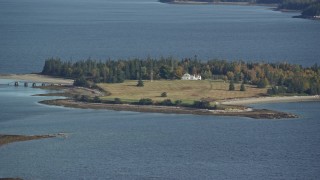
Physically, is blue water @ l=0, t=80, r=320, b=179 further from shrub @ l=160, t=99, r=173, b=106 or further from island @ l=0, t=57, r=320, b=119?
shrub @ l=160, t=99, r=173, b=106

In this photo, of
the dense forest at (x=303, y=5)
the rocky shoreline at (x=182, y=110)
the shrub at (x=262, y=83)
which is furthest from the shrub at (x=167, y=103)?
the dense forest at (x=303, y=5)

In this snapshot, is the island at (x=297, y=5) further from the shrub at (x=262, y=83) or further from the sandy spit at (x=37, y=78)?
the shrub at (x=262, y=83)

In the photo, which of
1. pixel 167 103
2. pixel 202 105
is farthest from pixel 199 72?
pixel 202 105

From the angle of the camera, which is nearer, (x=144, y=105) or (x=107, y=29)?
(x=144, y=105)

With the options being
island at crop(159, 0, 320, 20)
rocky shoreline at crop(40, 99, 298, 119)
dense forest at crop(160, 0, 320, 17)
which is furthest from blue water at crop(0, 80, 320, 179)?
dense forest at crop(160, 0, 320, 17)

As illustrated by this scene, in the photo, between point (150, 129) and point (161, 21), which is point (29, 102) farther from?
point (161, 21)

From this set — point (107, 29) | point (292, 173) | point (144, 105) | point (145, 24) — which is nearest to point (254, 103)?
point (144, 105)

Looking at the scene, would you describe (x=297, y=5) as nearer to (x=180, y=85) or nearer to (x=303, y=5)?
(x=303, y=5)
